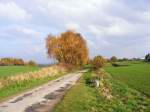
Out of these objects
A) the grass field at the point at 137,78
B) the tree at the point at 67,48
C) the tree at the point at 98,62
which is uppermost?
the tree at the point at 67,48

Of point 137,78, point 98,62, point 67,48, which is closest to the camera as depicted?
point 137,78

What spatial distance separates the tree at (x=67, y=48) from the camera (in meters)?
103

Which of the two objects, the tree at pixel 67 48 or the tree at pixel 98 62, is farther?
the tree at pixel 98 62

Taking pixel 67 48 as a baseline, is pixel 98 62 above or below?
below

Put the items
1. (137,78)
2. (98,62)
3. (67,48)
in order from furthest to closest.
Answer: (98,62) < (67,48) < (137,78)

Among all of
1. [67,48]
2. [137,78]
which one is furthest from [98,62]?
[137,78]

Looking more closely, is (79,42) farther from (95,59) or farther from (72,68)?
(95,59)

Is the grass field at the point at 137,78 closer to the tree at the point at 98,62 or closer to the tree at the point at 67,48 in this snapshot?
the tree at the point at 67,48

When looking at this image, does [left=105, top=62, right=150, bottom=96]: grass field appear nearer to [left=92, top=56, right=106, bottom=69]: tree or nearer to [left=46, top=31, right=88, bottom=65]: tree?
[left=46, top=31, right=88, bottom=65]: tree

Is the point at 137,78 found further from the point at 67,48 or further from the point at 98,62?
the point at 98,62

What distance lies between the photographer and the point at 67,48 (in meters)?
103

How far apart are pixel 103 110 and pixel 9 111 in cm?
488

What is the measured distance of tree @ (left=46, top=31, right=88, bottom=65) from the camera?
103 metres

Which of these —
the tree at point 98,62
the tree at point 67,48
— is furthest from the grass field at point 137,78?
the tree at point 98,62
